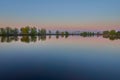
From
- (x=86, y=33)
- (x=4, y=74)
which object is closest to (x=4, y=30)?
(x=86, y=33)

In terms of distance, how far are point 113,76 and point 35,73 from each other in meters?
3.12

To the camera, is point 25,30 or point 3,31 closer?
point 3,31

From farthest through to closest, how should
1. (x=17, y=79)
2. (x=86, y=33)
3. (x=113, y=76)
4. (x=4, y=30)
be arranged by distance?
(x=86, y=33)
(x=4, y=30)
(x=113, y=76)
(x=17, y=79)

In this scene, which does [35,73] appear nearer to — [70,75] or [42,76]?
[42,76]

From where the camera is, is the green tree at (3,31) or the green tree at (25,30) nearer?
the green tree at (3,31)

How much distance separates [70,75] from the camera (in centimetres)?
811

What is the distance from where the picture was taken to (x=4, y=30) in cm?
7756

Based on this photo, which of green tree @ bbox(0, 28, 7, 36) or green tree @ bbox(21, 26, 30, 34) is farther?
green tree @ bbox(21, 26, 30, 34)

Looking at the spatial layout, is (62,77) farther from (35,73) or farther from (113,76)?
(113,76)

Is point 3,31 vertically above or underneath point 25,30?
underneath

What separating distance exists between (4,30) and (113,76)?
242ft

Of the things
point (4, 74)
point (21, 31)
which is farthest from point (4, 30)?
point (4, 74)

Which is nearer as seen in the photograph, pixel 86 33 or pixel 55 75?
pixel 55 75

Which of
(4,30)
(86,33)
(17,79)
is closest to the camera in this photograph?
(17,79)
